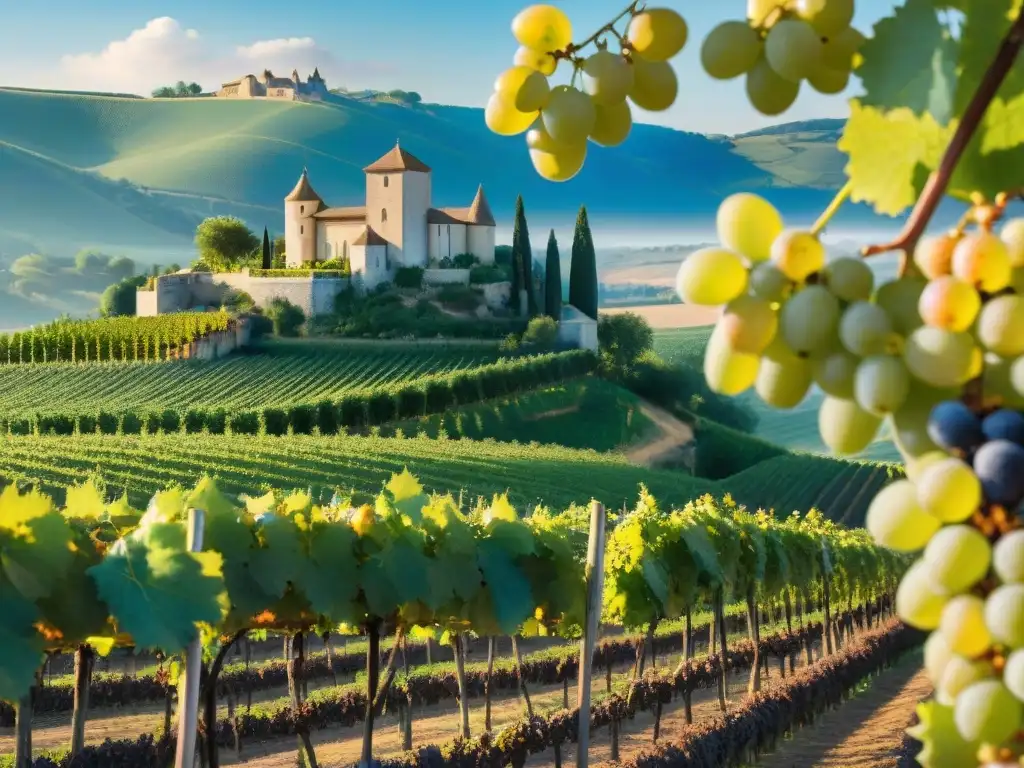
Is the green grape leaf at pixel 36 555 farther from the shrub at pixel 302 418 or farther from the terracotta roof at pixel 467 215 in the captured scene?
the terracotta roof at pixel 467 215

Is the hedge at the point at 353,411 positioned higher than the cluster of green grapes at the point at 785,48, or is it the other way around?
the cluster of green grapes at the point at 785,48

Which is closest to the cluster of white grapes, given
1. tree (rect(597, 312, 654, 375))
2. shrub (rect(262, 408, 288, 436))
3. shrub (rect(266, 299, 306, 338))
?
shrub (rect(262, 408, 288, 436))

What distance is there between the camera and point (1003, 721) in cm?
36

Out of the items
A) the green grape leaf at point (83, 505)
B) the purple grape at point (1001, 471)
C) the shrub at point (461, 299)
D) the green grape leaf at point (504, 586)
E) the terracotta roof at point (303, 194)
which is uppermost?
the terracotta roof at point (303, 194)

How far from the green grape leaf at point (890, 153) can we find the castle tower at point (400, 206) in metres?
54.7

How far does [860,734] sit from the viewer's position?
8.60 metres

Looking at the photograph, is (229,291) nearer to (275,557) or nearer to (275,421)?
(275,421)

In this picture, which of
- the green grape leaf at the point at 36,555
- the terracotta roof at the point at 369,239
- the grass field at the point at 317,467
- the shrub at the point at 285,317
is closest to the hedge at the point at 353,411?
the grass field at the point at 317,467

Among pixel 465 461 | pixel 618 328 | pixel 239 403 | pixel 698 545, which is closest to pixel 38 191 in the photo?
pixel 618 328

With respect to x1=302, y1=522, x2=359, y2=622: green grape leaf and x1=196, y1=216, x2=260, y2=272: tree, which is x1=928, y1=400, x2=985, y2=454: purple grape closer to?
x1=302, y1=522, x2=359, y2=622: green grape leaf

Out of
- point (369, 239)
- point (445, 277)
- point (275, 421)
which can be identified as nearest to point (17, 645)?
point (275, 421)

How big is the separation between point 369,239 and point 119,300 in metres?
22.1

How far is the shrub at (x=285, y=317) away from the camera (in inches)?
1957

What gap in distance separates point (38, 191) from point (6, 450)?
92.2 metres
